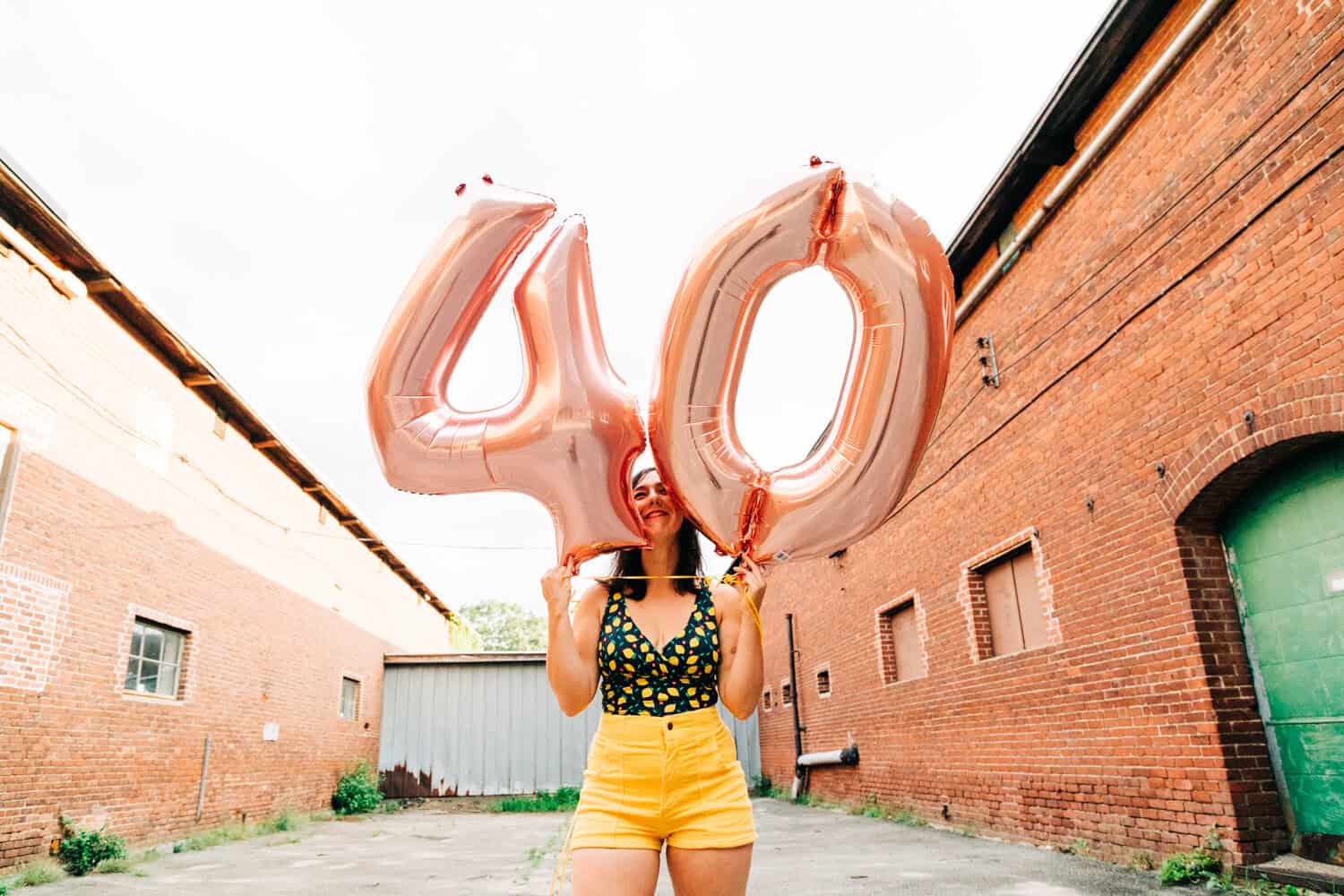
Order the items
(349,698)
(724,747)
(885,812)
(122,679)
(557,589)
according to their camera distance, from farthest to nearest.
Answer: (349,698)
(885,812)
(122,679)
(557,589)
(724,747)

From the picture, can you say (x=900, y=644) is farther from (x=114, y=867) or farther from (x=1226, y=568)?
(x=114, y=867)

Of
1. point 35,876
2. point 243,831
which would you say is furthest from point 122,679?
point 243,831

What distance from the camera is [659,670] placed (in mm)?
1828

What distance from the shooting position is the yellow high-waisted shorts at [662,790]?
169 cm

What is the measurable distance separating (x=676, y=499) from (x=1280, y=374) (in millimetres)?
3822

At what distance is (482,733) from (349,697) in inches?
98.0

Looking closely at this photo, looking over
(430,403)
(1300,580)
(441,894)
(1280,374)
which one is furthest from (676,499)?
(441,894)

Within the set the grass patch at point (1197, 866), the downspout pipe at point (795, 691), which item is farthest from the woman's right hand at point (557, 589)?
the downspout pipe at point (795, 691)

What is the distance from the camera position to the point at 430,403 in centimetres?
200

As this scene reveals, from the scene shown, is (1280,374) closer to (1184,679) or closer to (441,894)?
(1184,679)

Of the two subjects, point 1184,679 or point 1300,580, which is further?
point 1184,679

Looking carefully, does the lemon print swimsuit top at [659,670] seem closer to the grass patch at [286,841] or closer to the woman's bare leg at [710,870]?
the woman's bare leg at [710,870]

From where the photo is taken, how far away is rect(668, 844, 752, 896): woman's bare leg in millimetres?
1686

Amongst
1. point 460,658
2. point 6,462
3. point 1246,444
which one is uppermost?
point 6,462
